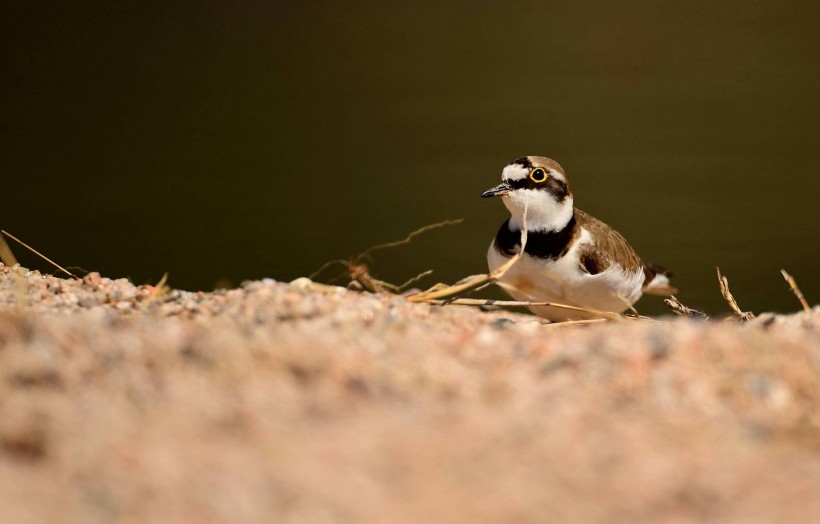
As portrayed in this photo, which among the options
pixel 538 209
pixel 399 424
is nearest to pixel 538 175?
pixel 538 209

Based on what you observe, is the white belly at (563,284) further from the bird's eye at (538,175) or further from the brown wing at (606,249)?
the bird's eye at (538,175)

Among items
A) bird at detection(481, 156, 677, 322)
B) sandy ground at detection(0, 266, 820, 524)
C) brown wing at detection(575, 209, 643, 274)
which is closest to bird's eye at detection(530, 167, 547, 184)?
bird at detection(481, 156, 677, 322)

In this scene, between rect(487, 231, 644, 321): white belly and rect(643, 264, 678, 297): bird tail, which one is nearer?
rect(487, 231, 644, 321): white belly

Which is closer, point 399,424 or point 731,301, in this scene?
point 399,424

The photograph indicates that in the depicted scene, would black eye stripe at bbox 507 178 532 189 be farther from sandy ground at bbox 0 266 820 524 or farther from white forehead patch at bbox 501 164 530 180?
sandy ground at bbox 0 266 820 524

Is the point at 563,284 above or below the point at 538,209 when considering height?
below

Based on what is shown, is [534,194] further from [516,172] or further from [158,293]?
[158,293]

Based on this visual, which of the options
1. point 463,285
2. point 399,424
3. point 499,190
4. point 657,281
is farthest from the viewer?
point 657,281

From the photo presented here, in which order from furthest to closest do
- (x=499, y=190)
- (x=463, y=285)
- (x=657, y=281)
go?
1. (x=657, y=281)
2. (x=499, y=190)
3. (x=463, y=285)
